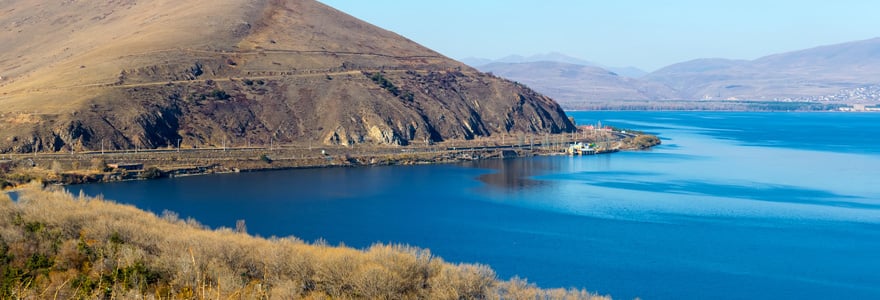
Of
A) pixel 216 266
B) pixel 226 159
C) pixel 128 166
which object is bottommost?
pixel 216 266

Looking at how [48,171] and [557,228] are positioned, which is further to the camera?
[48,171]

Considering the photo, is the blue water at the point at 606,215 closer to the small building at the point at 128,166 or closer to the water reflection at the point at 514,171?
the water reflection at the point at 514,171

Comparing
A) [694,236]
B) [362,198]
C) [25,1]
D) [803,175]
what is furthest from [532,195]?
[25,1]

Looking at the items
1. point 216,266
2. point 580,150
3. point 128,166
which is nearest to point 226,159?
point 128,166

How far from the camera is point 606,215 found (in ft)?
176

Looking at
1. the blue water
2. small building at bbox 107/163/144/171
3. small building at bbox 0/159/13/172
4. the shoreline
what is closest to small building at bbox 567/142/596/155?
the shoreline

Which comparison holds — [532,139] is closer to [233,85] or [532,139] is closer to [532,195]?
[233,85]

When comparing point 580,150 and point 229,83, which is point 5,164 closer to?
point 229,83

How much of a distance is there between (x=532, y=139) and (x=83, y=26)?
71634mm

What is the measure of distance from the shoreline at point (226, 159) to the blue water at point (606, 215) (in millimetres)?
3058

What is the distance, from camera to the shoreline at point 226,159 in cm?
6594

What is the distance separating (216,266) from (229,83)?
72.5 meters

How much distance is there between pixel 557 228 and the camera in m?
49.3

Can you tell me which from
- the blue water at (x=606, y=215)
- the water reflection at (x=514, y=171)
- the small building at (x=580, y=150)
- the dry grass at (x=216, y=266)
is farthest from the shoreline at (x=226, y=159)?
the dry grass at (x=216, y=266)
